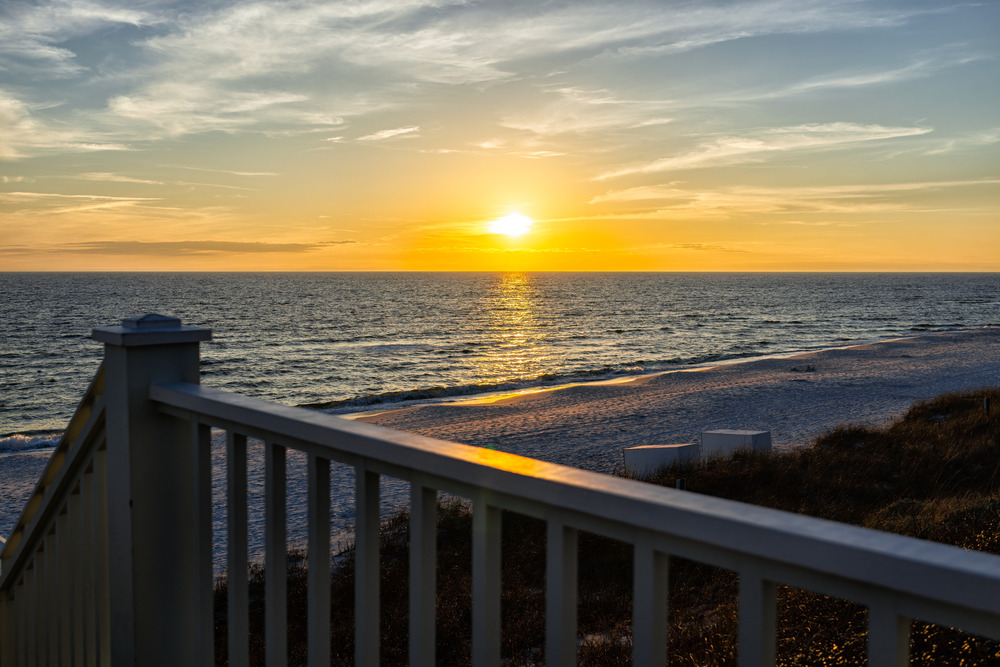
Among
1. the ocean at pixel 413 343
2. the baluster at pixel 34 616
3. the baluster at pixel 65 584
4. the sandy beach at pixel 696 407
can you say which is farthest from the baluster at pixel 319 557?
the ocean at pixel 413 343

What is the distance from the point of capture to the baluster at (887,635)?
82cm

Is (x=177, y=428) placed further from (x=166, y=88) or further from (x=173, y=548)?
(x=166, y=88)

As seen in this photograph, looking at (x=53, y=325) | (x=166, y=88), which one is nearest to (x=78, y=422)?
(x=166, y=88)

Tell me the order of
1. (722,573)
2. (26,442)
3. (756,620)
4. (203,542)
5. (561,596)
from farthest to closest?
(26,442) < (722,573) < (203,542) < (561,596) < (756,620)

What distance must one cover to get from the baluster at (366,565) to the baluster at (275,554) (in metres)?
0.31

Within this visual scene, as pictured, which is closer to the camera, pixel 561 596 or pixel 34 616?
pixel 561 596

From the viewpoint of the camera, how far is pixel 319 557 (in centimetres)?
168

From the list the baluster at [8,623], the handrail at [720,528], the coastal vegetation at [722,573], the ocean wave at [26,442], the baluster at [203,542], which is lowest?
the ocean wave at [26,442]

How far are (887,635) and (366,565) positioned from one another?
1.06m

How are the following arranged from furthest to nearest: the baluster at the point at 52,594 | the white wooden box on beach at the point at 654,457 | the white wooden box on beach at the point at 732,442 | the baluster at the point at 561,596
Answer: the white wooden box on beach at the point at 732,442
the white wooden box on beach at the point at 654,457
the baluster at the point at 52,594
the baluster at the point at 561,596

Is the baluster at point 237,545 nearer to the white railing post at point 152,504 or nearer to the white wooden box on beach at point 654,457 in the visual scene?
the white railing post at point 152,504

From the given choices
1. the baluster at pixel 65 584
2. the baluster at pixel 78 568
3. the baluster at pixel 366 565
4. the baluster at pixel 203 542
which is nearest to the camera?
the baluster at pixel 366 565

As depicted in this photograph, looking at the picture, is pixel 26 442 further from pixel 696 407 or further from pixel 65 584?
pixel 65 584

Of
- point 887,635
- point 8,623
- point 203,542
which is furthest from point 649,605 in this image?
point 8,623
